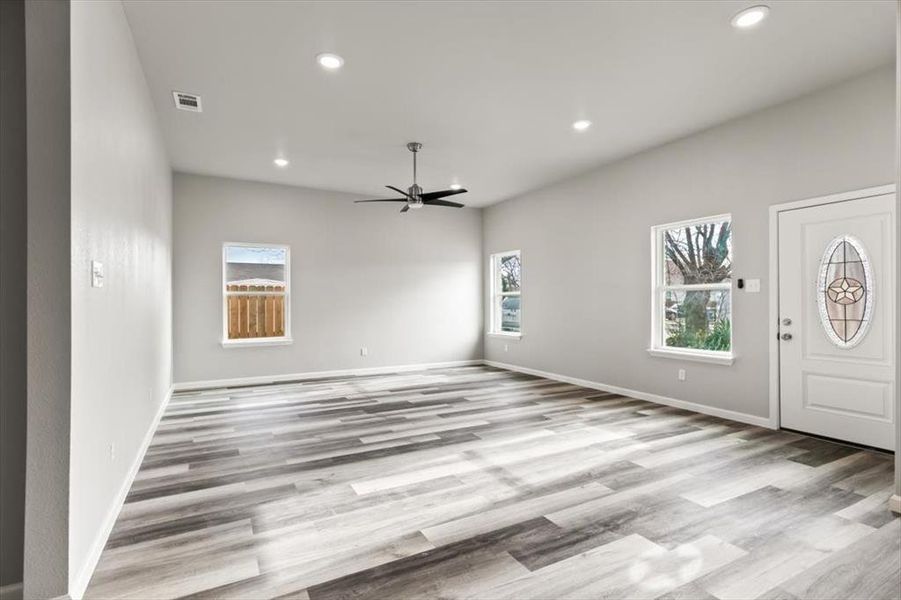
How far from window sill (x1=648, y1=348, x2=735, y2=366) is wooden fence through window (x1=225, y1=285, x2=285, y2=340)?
17.1 ft

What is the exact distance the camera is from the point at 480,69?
11.6 feet

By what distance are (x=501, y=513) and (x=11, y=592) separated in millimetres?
2144

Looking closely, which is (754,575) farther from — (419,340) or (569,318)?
(419,340)

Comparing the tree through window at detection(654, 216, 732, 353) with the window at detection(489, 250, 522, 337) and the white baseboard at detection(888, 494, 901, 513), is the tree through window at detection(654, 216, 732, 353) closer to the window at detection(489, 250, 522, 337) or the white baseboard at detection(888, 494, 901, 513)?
the white baseboard at detection(888, 494, 901, 513)

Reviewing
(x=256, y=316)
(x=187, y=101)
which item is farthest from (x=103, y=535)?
(x=256, y=316)

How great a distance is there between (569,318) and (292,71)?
4754 mm

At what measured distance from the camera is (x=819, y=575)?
6.55 ft

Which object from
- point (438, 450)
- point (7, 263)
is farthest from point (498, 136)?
point (7, 263)

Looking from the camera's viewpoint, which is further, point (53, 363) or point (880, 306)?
point (880, 306)

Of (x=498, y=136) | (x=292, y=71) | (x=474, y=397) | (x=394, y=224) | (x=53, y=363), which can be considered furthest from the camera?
(x=394, y=224)

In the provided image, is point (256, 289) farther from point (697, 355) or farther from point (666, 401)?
point (697, 355)

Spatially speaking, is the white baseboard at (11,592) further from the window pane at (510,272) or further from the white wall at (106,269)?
the window pane at (510,272)

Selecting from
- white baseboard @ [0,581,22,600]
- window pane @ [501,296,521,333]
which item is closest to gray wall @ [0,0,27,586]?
white baseboard @ [0,581,22,600]

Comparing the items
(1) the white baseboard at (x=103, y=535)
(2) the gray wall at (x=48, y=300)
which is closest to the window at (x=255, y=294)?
(1) the white baseboard at (x=103, y=535)
